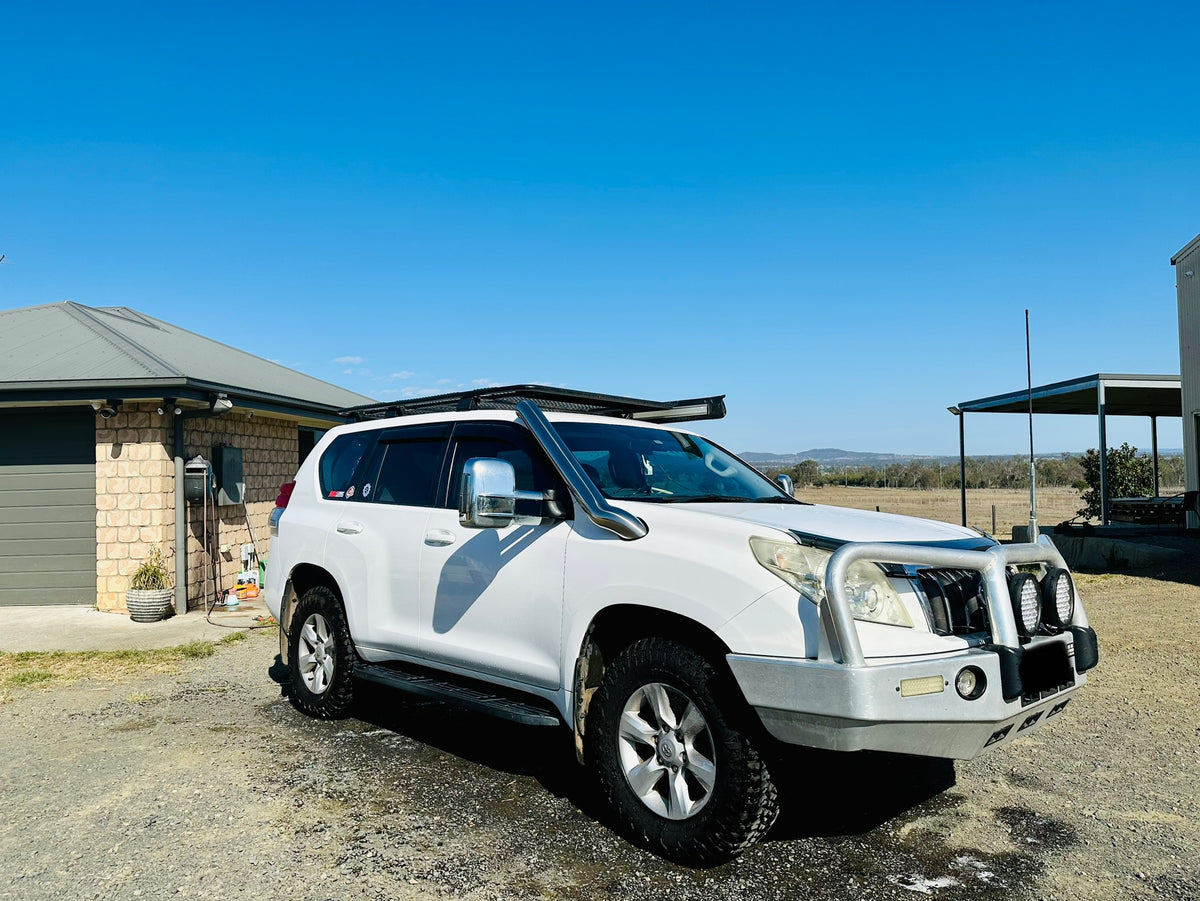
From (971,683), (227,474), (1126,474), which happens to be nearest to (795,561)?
(971,683)

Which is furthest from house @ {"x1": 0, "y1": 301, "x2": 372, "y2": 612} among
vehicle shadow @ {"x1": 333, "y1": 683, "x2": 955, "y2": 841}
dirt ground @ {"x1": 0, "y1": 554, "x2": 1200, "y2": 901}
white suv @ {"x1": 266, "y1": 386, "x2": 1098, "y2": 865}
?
white suv @ {"x1": 266, "y1": 386, "x2": 1098, "y2": 865}

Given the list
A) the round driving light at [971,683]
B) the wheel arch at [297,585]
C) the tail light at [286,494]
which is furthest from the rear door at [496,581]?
the tail light at [286,494]

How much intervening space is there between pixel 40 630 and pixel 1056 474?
6962 centimetres

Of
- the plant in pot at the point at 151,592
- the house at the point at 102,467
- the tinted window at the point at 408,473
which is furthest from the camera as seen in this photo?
the house at the point at 102,467

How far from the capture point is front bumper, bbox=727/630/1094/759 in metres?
3.13

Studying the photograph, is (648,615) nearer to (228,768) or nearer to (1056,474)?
(228,768)

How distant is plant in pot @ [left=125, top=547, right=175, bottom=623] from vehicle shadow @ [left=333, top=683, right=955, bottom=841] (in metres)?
5.20

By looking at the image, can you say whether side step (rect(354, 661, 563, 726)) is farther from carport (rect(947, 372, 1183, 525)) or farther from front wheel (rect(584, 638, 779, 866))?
carport (rect(947, 372, 1183, 525))

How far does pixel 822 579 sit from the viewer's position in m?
3.38

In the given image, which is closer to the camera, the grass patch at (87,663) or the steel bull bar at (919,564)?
the steel bull bar at (919,564)

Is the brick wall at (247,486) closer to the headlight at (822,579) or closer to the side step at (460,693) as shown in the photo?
the side step at (460,693)

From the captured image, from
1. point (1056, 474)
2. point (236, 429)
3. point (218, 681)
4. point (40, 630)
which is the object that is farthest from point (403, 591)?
point (1056, 474)

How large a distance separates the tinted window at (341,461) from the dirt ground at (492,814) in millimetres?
1556

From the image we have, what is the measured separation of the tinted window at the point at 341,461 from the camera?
5984 millimetres
